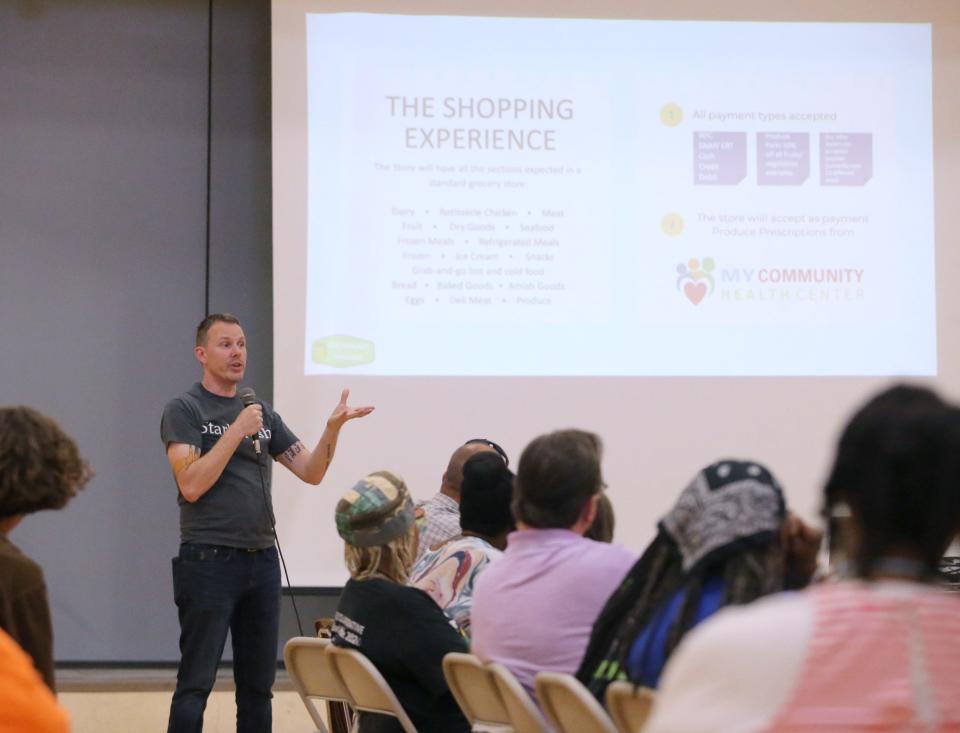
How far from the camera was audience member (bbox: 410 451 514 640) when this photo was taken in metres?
2.78

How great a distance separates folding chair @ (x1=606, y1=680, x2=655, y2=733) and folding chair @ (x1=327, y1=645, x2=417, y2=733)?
0.64 metres

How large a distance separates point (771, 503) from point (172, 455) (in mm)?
2287

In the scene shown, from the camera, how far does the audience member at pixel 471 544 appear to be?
2.78 meters

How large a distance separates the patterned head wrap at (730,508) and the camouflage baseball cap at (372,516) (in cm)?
92

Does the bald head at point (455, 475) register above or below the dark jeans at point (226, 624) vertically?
above

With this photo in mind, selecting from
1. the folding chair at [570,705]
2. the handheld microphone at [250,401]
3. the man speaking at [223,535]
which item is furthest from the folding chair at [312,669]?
the handheld microphone at [250,401]

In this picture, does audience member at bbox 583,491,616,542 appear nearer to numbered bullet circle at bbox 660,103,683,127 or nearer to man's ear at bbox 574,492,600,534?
man's ear at bbox 574,492,600,534

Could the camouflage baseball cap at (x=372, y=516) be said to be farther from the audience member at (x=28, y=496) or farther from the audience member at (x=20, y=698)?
the audience member at (x=20, y=698)

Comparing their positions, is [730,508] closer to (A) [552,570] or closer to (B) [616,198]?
(A) [552,570]

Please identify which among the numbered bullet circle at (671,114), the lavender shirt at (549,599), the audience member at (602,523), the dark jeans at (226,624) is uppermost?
the numbered bullet circle at (671,114)

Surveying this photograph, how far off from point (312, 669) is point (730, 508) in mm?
1343

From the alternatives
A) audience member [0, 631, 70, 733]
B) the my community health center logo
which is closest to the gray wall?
the my community health center logo

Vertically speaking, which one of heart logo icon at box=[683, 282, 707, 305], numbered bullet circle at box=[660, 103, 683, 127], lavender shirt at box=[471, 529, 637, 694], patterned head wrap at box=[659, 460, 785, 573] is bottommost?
lavender shirt at box=[471, 529, 637, 694]

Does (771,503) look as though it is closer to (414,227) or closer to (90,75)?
(414,227)
